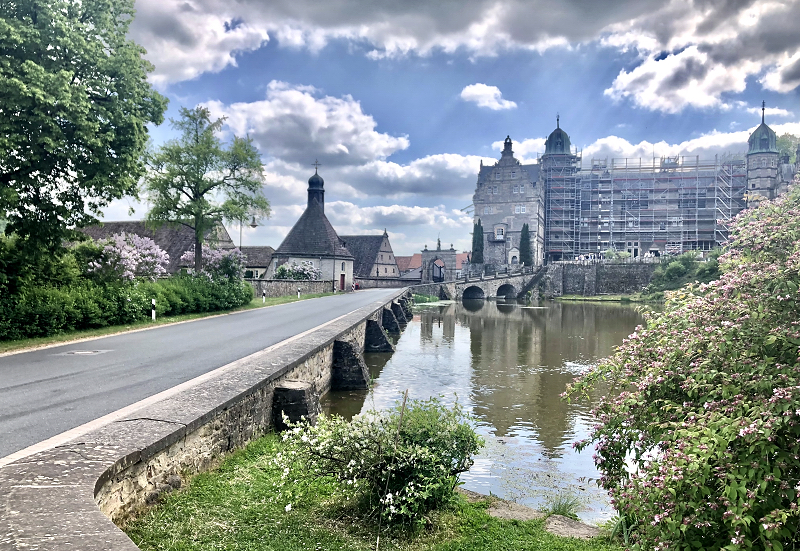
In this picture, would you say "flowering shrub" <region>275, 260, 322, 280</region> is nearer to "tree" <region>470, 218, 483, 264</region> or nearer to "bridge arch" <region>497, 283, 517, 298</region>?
"bridge arch" <region>497, 283, 517, 298</region>

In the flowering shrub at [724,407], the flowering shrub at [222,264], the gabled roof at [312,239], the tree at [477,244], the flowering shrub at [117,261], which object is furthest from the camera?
the tree at [477,244]

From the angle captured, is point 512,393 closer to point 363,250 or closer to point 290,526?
point 290,526

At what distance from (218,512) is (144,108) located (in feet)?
49.6

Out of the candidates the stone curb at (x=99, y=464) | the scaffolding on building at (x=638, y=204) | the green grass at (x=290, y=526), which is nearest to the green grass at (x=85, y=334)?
the stone curb at (x=99, y=464)

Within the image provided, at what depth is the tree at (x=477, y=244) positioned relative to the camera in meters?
75.8

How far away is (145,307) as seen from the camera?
1858 cm

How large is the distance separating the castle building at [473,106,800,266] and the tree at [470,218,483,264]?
1.80 metres

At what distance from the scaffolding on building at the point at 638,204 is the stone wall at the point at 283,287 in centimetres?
4835

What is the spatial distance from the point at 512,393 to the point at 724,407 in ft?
38.0

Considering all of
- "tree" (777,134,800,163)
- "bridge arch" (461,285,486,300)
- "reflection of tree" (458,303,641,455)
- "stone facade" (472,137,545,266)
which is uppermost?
"tree" (777,134,800,163)

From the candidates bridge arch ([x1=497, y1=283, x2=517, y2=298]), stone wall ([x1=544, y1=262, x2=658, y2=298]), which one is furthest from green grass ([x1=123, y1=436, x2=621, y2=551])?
stone wall ([x1=544, y1=262, x2=658, y2=298])

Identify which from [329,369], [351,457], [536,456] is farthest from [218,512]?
[329,369]

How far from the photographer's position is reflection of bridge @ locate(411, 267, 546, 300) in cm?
6166

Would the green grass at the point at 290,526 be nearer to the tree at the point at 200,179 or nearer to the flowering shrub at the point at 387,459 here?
the flowering shrub at the point at 387,459
